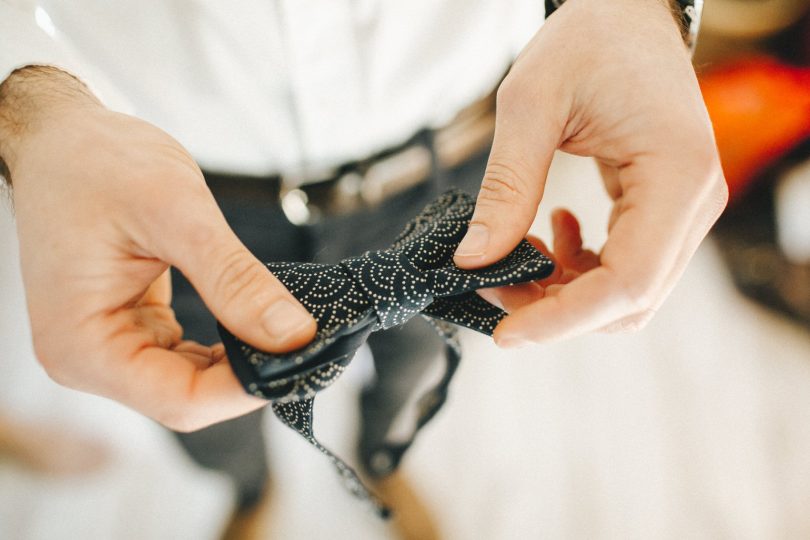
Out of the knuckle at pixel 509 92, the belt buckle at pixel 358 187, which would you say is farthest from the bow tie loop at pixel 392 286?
the belt buckle at pixel 358 187

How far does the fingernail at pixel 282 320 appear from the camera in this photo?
0.43m

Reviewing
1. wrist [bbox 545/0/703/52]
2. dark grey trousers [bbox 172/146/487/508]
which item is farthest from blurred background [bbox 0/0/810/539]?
wrist [bbox 545/0/703/52]

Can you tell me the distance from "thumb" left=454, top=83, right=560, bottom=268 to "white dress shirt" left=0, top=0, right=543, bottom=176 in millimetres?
224

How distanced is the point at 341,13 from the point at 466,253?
0.35 metres

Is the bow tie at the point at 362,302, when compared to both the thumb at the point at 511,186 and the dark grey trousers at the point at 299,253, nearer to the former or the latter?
the thumb at the point at 511,186

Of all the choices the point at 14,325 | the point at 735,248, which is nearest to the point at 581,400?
the point at 735,248

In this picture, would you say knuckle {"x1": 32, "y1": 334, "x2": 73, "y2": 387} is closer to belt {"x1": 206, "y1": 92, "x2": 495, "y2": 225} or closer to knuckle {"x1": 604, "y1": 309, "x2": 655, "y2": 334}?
belt {"x1": 206, "y1": 92, "x2": 495, "y2": 225}

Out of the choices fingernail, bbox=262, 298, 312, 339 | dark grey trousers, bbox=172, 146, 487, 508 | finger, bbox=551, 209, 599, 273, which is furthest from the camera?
dark grey trousers, bbox=172, 146, 487, 508

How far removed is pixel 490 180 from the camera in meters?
0.51

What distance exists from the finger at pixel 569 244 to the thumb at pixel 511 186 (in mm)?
163

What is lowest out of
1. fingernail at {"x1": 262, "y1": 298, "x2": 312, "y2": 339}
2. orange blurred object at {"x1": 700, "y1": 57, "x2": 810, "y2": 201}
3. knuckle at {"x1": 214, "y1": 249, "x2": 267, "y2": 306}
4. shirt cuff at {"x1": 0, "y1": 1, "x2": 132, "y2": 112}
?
orange blurred object at {"x1": 700, "y1": 57, "x2": 810, "y2": 201}

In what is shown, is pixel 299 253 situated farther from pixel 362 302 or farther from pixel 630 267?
pixel 630 267

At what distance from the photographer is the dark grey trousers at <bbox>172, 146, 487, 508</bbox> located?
0.79 m

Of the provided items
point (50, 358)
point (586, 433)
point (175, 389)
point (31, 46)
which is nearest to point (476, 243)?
point (175, 389)
